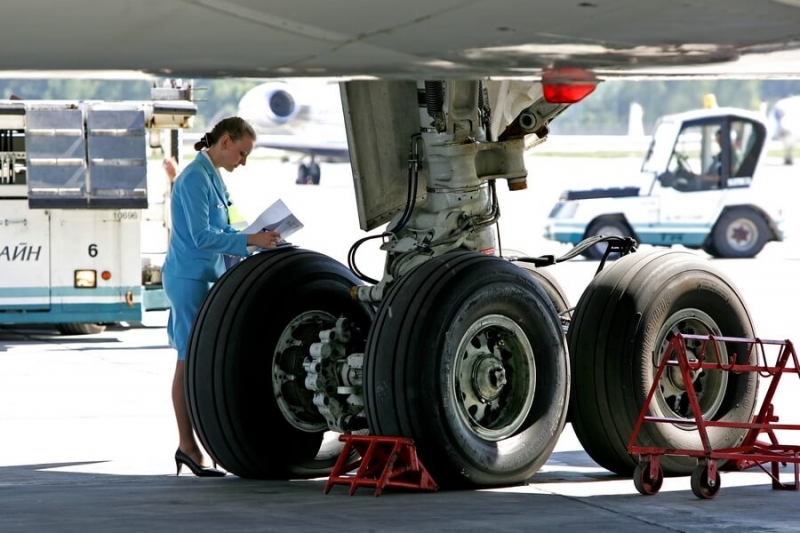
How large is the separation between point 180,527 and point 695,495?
6.85 ft

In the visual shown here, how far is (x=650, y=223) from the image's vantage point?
23156 millimetres

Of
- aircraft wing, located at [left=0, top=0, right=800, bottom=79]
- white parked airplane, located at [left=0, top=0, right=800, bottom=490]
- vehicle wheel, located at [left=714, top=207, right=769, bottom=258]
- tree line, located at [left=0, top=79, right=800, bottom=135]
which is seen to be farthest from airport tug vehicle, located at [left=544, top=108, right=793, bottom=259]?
tree line, located at [left=0, top=79, right=800, bottom=135]

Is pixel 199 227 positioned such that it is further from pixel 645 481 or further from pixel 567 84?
pixel 645 481

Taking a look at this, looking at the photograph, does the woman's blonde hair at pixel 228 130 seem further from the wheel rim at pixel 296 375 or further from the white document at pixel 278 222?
the wheel rim at pixel 296 375

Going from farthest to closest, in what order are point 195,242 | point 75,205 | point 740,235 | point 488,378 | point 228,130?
point 740,235, point 75,205, point 228,130, point 195,242, point 488,378

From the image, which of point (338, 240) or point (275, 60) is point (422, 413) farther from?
point (338, 240)

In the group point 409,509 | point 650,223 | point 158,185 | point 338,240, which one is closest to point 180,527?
point 409,509

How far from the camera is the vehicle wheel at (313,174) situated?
52.8m

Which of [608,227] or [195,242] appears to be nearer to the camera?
[195,242]

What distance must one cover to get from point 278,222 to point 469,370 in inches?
48.6

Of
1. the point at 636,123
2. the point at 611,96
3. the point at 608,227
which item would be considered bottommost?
the point at 608,227

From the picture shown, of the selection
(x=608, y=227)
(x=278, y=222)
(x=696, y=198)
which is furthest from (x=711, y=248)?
(x=278, y=222)

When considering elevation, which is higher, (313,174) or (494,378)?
(313,174)

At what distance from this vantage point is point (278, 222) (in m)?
6.76
